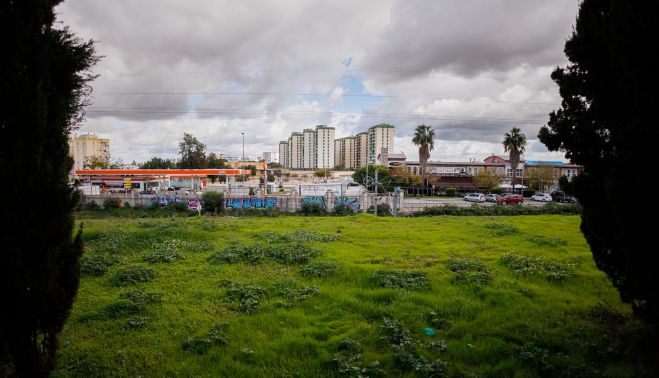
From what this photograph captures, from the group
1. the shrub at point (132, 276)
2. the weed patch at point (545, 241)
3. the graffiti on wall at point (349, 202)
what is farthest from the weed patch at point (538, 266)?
the graffiti on wall at point (349, 202)

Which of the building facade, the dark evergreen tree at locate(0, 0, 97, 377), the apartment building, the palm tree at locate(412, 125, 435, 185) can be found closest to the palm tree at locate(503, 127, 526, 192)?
the palm tree at locate(412, 125, 435, 185)

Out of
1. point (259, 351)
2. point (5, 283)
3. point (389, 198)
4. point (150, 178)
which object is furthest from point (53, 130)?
point (150, 178)

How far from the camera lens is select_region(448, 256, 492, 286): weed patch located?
7.51m

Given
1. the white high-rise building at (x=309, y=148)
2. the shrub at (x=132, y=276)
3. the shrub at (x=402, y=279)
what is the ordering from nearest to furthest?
the shrub at (x=402, y=279) → the shrub at (x=132, y=276) → the white high-rise building at (x=309, y=148)

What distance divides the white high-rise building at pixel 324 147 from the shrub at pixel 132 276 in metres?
124

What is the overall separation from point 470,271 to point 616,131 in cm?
491

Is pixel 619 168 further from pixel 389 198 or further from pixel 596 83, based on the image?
pixel 389 198

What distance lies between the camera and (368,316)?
589 centimetres

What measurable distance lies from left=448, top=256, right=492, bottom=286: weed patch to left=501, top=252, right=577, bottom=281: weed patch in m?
0.67

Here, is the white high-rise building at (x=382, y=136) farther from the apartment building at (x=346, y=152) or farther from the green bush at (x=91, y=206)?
the green bush at (x=91, y=206)

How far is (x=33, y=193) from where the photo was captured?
3.24m

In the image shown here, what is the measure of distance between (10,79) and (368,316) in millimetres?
5233

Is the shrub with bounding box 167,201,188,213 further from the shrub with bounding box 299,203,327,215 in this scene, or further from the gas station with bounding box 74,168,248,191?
the gas station with bounding box 74,168,248,191

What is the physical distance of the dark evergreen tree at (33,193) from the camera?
311 centimetres
